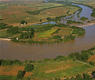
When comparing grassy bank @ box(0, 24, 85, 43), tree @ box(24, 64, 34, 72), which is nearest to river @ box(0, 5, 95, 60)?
grassy bank @ box(0, 24, 85, 43)

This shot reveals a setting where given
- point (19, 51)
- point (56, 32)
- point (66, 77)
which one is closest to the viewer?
point (66, 77)

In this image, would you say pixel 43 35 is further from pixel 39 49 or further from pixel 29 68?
pixel 29 68

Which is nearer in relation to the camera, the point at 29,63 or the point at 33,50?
the point at 29,63

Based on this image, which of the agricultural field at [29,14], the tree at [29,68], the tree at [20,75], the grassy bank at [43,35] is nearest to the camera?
the tree at [20,75]

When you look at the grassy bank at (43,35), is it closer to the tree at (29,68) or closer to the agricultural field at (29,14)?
the agricultural field at (29,14)

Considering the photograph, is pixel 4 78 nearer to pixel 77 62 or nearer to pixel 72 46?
pixel 77 62

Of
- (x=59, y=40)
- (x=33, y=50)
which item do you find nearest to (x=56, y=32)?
(x=59, y=40)

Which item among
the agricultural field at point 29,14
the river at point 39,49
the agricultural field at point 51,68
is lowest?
the agricultural field at point 29,14

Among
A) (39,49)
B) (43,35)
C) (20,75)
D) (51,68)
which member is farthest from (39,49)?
(20,75)

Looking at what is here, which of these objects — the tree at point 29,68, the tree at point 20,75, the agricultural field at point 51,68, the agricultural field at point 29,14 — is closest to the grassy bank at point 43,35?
the agricultural field at point 51,68
